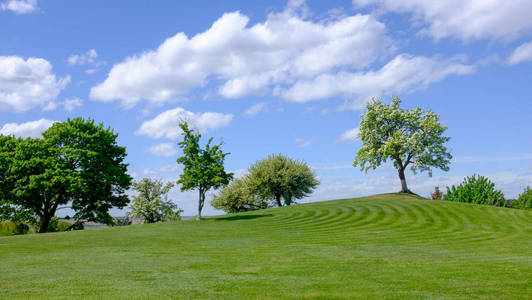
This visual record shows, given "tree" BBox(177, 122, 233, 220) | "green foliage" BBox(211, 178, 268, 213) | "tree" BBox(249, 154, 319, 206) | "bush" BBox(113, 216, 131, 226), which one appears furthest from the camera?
"green foliage" BBox(211, 178, 268, 213)

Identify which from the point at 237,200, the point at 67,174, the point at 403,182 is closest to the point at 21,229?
the point at 67,174

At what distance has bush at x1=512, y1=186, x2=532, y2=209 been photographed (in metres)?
53.1

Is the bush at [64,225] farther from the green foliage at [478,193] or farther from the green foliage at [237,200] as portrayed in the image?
the green foliage at [478,193]

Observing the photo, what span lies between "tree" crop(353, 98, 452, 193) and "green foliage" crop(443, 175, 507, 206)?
957 cm

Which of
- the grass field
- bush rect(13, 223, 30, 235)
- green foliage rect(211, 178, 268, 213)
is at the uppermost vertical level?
green foliage rect(211, 178, 268, 213)

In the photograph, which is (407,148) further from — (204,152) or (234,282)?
(234,282)

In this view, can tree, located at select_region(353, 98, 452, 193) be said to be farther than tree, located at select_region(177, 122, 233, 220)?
Yes

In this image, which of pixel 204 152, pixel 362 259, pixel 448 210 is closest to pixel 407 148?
pixel 448 210

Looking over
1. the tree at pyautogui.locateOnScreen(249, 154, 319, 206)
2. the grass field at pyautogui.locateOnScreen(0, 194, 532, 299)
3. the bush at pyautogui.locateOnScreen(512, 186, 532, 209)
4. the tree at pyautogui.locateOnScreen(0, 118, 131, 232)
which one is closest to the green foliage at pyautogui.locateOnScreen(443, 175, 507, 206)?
the bush at pyautogui.locateOnScreen(512, 186, 532, 209)

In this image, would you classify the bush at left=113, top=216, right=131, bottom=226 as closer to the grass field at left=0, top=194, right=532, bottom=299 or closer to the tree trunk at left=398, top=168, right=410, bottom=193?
the grass field at left=0, top=194, right=532, bottom=299

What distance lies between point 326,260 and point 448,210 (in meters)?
27.3

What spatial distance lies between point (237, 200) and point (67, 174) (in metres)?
36.9

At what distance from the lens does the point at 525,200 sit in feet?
178

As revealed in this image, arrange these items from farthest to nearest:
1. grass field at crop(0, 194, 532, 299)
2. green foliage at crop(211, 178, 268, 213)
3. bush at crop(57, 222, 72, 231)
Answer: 1. green foliage at crop(211, 178, 268, 213)
2. bush at crop(57, 222, 72, 231)
3. grass field at crop(0, 194, 532, 299)
